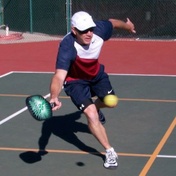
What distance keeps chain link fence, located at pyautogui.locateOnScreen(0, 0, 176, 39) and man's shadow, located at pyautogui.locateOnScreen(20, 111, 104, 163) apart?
13179 mm

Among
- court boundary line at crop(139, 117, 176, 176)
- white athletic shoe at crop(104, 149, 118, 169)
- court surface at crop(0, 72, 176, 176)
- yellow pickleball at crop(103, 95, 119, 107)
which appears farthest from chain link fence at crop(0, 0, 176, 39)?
white athletic shoe at crop(104, 149, 118, 169)

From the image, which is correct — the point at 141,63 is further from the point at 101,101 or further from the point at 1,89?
the point at 101,101

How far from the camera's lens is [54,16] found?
25.5 meters

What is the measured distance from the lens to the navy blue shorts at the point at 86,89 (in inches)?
344

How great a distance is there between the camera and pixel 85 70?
902 centimetres

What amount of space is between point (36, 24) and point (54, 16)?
3.16 feet

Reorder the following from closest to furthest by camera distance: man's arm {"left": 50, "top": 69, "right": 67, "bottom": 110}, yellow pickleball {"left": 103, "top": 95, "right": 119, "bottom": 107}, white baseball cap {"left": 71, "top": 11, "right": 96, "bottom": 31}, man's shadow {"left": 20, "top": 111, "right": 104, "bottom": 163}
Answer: man's arm {"left": 50, "top": 69, "right": 67, "bottom": 110}
white baseball cap {"left": 71, "top": 11, "right": 96, "bottom": 31}
yellow pickleball {"left": 103, "top": 95, "right": 119, "bottom": 107}
man's shadow {"left": 20, "top": 111, "right": 104, "bottom": 163}

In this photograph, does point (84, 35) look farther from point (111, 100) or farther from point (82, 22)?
point (111, 100)

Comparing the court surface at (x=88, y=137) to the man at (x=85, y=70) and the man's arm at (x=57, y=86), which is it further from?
the man's arm at (x=57, y=86)

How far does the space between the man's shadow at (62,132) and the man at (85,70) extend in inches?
26.4

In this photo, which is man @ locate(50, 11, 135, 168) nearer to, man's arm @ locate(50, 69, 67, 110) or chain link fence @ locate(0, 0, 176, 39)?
man's arm @ locate(50, 69, 67, 110)

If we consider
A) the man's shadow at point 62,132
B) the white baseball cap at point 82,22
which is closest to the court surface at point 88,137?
the man's shadow at point 62,132

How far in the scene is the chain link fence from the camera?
2431 centimetres

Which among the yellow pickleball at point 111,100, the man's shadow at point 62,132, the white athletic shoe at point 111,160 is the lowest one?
the man's shadow at point 62,132
